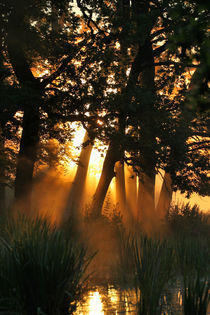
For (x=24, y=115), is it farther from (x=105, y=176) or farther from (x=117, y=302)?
(x=117, y=302)

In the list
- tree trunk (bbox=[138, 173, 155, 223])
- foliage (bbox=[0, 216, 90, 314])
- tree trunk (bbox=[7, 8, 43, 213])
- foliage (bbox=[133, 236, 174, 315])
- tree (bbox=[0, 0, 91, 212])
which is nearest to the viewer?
foliage (bbox=[0, 216, 90, 314])

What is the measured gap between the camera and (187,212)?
829 inches

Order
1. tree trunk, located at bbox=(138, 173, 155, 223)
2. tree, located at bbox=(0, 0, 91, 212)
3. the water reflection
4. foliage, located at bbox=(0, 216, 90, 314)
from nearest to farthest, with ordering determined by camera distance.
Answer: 1. foliage, located at bbox=(0, 216, 90, 314)
2. the water reflection
3. tree, located at bbox=(0, 0, 91, 212)
4. tree trunk, located at bbox=(138, 173, 155, 223)

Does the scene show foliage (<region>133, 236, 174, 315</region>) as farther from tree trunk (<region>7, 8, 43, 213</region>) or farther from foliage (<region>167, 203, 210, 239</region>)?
foliage (<region>167, 203, 210, 239</region>)

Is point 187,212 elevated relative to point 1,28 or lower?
lower

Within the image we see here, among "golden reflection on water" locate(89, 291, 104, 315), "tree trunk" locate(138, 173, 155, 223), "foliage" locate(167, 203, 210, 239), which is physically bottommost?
"golden reflection on water" locate(89, 291, 104, 315)

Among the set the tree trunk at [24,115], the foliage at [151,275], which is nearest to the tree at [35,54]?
the tree trunk at [24,115]

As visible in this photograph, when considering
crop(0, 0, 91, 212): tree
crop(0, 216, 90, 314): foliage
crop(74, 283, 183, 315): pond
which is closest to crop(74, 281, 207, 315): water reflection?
crop(74, 283, 183, 315): pond

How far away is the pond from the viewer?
296 inches

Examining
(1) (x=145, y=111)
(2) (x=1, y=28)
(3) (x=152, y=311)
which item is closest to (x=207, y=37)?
Answer: (3) (x=152, y=311)

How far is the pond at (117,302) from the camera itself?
751 centimetres

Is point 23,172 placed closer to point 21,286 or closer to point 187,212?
point 187,212

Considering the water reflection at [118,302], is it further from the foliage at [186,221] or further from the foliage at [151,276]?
the foliage at [186,221]

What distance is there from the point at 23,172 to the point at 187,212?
727 centimetres
